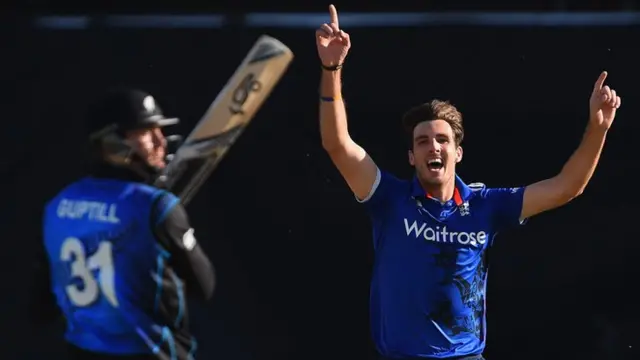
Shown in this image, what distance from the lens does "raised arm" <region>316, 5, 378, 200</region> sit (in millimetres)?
A: 4227

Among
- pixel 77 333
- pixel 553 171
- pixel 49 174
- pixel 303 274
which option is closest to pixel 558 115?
pixel 553 171

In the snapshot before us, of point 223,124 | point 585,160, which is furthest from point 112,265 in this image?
point 585,160

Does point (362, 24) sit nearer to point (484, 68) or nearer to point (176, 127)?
point (484, 68)

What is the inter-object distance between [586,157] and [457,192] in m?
0.46

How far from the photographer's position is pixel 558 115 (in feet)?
17.9

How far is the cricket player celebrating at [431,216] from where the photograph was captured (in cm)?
427

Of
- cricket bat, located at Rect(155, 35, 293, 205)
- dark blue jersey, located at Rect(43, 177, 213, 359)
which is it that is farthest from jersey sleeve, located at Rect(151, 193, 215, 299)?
cricket bat, located at Rect(155, 35, 293, 205)

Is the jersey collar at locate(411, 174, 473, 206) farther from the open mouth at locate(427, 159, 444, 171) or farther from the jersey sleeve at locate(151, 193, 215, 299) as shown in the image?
the jersey sleeve at locate(151, 193, 215, 299)

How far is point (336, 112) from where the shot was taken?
4266 mm

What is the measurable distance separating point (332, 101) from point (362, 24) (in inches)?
54.0

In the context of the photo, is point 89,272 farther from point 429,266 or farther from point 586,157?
point 586,157

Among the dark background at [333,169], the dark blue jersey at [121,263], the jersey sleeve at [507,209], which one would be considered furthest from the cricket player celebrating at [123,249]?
the dark background at [333,169]

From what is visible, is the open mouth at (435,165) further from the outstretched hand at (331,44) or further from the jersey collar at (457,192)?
the outstretched hand at (331,44)

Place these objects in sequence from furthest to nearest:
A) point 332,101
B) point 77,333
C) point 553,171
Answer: point 553,171
point 332,101
point 77,333
